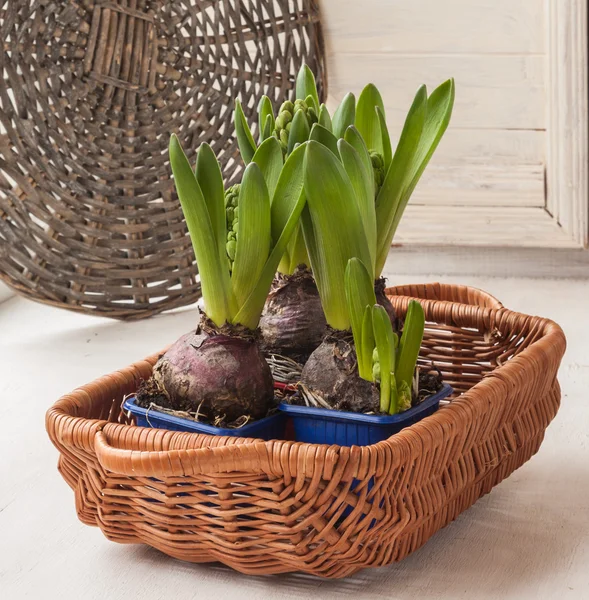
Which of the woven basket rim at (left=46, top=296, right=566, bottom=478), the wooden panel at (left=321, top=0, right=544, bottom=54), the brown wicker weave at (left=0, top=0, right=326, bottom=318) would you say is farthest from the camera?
the wooden panel at (left=321, top=0, right=544, bottom=54)

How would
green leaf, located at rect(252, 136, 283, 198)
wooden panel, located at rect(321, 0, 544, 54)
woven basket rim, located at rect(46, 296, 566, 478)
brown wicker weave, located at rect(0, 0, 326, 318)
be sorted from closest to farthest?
woven basket rim, located at rect(46, 296, 566, 478) < green leaf, located at rect(252, 136, 283, 198) < brown wicker weave, located at rect(0, 0, 326, 318) < wooden panel, located at rect(321, 0, 544, 54)

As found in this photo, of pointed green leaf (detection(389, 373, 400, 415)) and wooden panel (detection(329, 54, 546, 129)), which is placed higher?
wooden panel (detection(329, 54, 546, 129))

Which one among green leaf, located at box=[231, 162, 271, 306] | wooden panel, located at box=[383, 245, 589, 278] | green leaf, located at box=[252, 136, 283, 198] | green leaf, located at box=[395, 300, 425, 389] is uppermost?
green leaf, located at box=[252, 136, 283, 198]

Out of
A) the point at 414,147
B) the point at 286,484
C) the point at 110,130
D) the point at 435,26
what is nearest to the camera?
the point at 286,484

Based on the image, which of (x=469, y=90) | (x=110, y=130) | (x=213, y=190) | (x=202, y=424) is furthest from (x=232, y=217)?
(x=469, y=90)

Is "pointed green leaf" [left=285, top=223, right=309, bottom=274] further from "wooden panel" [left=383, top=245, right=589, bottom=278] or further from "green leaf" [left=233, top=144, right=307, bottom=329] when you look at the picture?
"wooden panel" [left=383, top=245, right=589, bottom=278]

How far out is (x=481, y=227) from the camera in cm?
127

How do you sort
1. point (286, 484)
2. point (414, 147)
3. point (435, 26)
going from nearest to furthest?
point (286, 484), point (414, 147), point (435, 26)

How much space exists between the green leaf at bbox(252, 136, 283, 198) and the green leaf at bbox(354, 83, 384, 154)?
0.09 meters

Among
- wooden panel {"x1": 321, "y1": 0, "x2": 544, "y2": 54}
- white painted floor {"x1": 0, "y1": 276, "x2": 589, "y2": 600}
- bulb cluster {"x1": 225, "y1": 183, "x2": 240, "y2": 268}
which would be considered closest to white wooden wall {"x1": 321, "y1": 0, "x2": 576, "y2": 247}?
wooden panel {"x1": 321, "y1": 0, "x2": 544, "y2": 54}

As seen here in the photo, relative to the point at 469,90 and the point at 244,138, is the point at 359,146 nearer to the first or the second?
the point at 244,138

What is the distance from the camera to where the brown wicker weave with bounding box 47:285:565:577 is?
485 millimetres

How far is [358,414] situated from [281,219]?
13cm

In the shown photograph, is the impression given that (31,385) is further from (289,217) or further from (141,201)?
(289,217)
